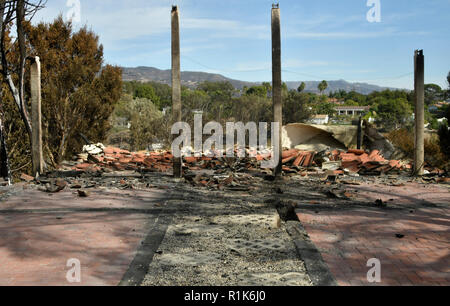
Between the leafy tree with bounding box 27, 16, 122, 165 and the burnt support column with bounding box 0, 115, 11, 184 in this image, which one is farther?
the leafy tree with bounding box 27, 16, 122, 165

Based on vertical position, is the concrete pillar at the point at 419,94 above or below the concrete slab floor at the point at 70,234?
above

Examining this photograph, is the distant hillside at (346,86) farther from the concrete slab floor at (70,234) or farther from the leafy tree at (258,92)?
the concrete slab floor at (70,234)

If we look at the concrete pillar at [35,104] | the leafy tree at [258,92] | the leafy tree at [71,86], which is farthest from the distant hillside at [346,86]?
the concrete pillar at [35,104]

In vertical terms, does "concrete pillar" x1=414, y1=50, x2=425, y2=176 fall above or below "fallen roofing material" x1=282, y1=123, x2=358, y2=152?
above

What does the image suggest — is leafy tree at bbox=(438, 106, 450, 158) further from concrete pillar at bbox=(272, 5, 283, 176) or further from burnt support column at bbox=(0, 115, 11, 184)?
burnt support column at bbox=(0, 115, 11, 184)

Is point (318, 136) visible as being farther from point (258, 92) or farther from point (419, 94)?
point (258, 92)

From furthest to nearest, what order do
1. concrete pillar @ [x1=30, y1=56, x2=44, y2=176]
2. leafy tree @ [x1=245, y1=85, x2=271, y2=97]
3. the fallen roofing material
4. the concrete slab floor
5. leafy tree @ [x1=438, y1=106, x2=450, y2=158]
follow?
leafy tree @ [x1=245, y1=85, x2=271, y2=97]
leafy tree @ [x1=438, y1=106, x2=450, y2=158]
the fallen roofing material
concrete pillar @ [x1=30, y1=56, x2=44, y2=176]
the concrete slab floor

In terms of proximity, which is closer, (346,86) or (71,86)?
(71,86)

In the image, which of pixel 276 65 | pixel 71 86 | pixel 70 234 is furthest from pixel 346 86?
pixel 70 234

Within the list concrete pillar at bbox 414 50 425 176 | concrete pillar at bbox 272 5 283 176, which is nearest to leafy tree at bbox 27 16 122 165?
concrete pillar at bbox 272 5 283 176

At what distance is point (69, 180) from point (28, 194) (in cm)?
152

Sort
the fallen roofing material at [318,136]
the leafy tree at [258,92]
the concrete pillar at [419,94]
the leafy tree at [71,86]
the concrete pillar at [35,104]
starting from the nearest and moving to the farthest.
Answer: the concrete pillar at [35,104], the concrete pillar at [419,94], the fallen roofing material at [318,136], the leafy tree at [71,86], the leafy tree at [258,92]

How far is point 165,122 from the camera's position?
20062mm

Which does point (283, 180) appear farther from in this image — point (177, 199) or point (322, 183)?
point (177, 199)
